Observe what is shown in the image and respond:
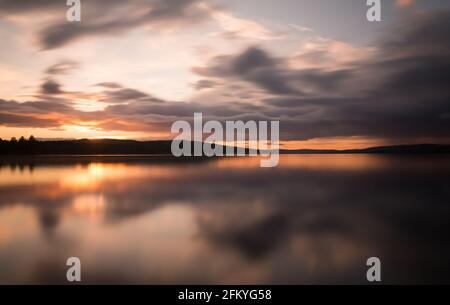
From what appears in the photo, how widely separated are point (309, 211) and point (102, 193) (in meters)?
15.7

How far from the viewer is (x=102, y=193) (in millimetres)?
24359

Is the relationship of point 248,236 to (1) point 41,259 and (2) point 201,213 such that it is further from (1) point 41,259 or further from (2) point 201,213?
(1) point 41,259

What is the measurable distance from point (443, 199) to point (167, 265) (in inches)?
820

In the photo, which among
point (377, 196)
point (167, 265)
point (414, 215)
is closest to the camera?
point (167, 265)

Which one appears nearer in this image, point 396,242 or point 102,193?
point 396,242
